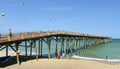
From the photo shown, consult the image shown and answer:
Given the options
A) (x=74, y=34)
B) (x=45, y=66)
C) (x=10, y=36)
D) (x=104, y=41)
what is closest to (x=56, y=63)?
(x=45, y=66)

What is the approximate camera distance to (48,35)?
37469 mm

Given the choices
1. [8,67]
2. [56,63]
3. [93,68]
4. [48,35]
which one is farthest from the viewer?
[48,35]

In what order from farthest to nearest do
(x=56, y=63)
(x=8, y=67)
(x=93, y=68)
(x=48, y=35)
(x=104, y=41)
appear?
(x=104, y=41)
(x=48, y=35)
(x=56, y=63)
(x=93, y=68)
(x=8, y=67)

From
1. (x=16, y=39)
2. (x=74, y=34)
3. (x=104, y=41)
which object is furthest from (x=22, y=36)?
(x=104, y=41)

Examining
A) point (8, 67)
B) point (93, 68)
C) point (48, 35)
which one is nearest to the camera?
point (8, 67)

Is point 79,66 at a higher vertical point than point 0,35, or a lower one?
lower

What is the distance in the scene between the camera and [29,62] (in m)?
30.4

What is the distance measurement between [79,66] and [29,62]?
5638 mm

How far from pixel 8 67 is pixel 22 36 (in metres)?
4.26

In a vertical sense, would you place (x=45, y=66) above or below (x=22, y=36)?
below

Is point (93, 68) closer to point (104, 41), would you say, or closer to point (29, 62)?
point (29, 62)

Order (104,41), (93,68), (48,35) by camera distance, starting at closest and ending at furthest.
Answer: (93,68), (48,35), (104,41)

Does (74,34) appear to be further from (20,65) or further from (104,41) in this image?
(104,41)

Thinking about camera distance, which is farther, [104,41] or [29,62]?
[104,41]
